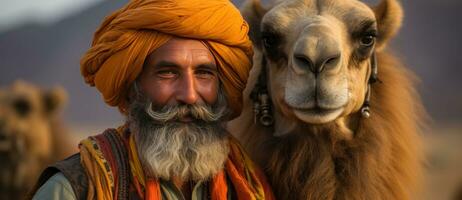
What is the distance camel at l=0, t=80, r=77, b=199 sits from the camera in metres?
7.60

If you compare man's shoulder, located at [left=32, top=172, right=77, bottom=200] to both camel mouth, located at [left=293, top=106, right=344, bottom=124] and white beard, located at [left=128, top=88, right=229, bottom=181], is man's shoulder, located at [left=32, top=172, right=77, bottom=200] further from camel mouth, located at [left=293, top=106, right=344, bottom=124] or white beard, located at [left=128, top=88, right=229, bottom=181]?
camel mouth, located at [left=293, top=106, right=344, bottom=124]

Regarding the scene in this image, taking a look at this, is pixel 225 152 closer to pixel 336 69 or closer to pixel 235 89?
pixel 235 89

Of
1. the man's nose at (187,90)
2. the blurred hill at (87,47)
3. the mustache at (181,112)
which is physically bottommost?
the blurred hill at (87,47)

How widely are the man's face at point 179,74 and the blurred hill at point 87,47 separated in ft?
97.2

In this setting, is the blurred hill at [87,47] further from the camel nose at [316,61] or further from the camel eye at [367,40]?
the camel nose at [316,61]

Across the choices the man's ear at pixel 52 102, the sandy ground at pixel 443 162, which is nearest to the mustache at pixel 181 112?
the man's ear at pixel 52 102

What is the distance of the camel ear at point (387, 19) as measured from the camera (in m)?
4.06

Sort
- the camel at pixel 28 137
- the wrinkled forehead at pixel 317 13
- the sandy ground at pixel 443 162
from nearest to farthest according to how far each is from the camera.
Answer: the wrinkled forehead at pixel 317 13
the camel at pixel 28 137
the sandy ground at pixel 443 162

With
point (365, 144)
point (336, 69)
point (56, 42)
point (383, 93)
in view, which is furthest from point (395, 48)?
point (56, 42)

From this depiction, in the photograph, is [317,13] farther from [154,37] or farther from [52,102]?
[52,102]

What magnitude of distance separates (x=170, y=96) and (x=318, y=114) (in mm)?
651

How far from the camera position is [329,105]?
136 inches

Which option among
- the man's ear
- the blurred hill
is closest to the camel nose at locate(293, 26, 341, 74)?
the man's ear

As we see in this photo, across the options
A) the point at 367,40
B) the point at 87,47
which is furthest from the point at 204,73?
the point at 87,47
